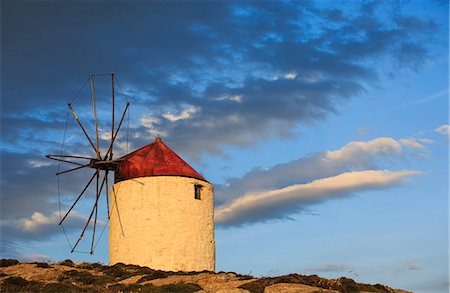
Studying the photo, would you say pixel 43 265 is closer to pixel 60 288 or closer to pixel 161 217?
pixel 60 288

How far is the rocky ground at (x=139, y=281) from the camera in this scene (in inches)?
1120

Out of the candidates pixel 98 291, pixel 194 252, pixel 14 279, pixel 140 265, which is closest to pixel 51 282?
pixel 14 279

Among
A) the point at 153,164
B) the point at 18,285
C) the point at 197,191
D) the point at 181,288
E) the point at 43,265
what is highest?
the point at 153,164

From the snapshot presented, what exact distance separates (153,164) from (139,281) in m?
10.7

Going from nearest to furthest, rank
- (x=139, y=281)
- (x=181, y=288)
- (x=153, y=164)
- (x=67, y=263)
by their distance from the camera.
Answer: (x=181, y=288) → (x=139, y=281) → (x=67, y=263) → (x=153, y=164)

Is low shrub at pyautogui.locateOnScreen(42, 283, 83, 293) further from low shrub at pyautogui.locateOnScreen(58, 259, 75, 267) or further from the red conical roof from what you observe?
the red conical roof

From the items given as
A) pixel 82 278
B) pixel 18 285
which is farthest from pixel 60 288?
pixel 82 278

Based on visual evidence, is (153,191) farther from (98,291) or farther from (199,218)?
(98,291)

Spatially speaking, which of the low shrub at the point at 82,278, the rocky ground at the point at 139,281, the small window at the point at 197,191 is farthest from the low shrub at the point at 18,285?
the small window at the point at 197,191

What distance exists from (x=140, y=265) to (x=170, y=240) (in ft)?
8.52

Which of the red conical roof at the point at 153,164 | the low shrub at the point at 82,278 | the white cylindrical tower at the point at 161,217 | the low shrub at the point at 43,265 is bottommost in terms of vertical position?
the low shrub at the point at 82,278

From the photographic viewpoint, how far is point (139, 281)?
32.3 m

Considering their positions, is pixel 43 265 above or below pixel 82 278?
above

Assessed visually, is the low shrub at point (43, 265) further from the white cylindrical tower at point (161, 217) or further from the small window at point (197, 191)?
the small window at point (197, 191)
